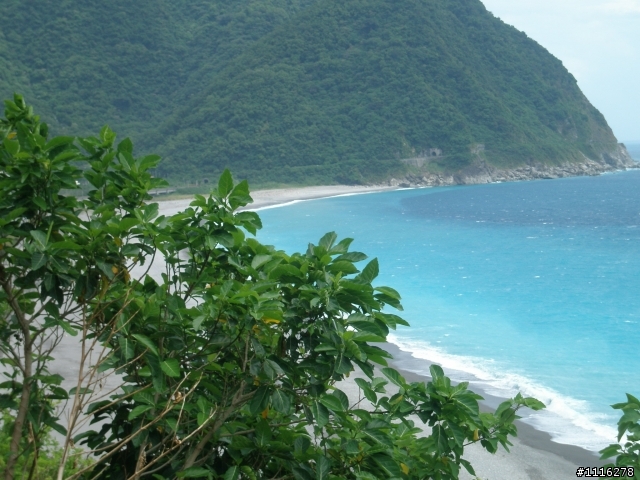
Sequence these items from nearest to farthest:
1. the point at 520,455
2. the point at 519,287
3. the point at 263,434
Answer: the point at 263,434, the point at 520,455, the point at 519,287

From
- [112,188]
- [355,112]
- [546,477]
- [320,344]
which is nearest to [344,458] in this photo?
[320,344]

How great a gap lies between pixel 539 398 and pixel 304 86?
236 feet

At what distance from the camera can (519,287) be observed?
23.3m

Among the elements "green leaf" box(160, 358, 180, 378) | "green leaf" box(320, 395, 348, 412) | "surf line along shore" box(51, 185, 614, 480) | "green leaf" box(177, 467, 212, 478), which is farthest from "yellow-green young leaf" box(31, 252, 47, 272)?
"surf line along shore" box(51, 185, 614, 480)

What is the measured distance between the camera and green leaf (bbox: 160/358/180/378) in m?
2.09

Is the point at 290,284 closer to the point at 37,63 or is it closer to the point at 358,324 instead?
the point at 358,324

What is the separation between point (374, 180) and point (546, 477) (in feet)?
200

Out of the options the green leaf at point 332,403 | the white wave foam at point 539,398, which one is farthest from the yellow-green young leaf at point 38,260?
the white wave foam at point 539,398

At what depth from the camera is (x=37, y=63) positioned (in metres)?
77.4

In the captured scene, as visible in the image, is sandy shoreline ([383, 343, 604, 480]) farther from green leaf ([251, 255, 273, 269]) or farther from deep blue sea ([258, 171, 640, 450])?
green leaf ([251, 255, 273, 269])

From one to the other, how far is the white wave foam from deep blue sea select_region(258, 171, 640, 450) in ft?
0.09

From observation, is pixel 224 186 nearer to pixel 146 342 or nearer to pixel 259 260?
pixel 259 260

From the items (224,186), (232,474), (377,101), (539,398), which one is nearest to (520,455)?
(539,398)

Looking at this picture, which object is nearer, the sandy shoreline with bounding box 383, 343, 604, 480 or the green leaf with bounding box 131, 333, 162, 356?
the green leaf with bounding box 131, 333, 162, 356
